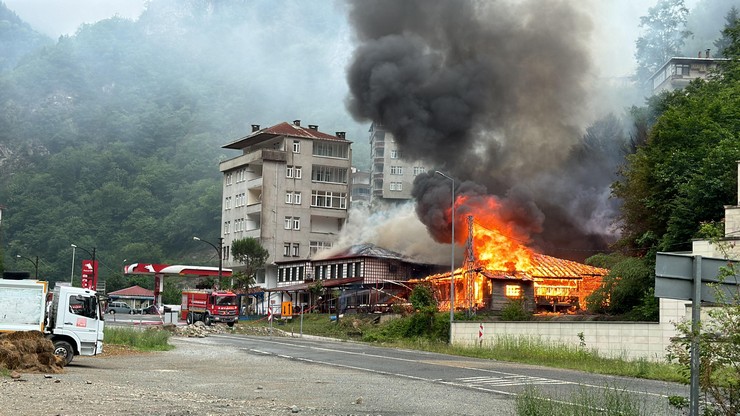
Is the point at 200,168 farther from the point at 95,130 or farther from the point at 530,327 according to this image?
the point at 530,327

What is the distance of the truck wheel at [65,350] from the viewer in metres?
26.7

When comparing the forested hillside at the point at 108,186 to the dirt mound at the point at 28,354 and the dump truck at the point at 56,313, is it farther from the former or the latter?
the dirt mound at the point at 28,354

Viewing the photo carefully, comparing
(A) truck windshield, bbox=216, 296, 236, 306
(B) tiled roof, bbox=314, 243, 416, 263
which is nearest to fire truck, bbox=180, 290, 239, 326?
(A) truck windshield, bbox=216, 296, 236, 306

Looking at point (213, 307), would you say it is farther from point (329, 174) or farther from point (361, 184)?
point (361, 184)

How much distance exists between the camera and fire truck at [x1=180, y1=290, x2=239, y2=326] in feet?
218

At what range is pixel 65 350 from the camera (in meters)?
27.0

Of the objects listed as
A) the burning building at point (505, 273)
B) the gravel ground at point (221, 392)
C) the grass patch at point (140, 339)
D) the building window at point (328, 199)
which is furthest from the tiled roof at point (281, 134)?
the gravel ground at point (221, 392)

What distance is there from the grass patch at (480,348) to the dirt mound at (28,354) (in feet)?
50.0

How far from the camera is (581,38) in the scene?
2657 inches

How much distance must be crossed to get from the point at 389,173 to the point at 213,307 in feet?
239

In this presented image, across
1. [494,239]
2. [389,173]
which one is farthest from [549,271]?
[389,173]

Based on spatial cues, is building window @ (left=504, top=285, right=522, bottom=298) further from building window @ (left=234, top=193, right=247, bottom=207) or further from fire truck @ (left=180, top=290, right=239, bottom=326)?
building window @ (left=234, top=193, right=247, bottom=207)

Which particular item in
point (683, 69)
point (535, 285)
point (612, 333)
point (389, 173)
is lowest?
point (612, 333)

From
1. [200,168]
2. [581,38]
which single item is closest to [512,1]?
[581,38]
